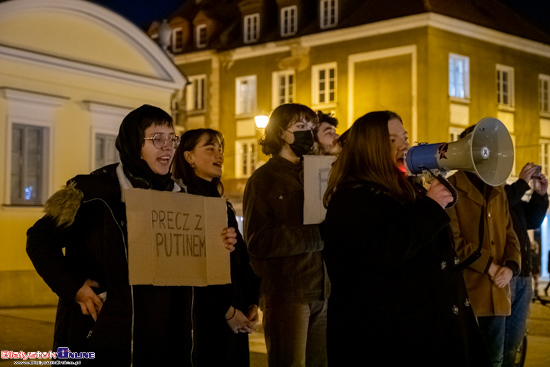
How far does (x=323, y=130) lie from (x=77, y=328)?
2.87 metres

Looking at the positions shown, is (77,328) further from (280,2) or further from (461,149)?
(280,2)

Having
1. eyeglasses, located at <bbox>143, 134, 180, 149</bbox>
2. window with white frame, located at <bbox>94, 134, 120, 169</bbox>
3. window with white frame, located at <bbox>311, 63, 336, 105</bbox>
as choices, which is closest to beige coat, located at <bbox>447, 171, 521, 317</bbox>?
eyeglasses, located at <bbox>143, 134, 180, 149</bbox>

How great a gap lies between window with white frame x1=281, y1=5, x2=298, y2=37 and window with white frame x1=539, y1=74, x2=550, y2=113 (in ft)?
35.4

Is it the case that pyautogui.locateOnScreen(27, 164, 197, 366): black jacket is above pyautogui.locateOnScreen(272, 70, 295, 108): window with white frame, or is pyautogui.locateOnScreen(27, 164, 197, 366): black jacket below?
below

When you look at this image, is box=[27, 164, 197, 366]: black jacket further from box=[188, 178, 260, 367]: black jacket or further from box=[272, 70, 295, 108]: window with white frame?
box=[272, 70, 295, 108]: window with white frame

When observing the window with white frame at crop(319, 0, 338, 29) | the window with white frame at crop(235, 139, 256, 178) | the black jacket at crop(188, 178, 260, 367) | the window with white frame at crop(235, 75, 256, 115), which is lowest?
the black jacket at crop(188, 178, 260, 367)

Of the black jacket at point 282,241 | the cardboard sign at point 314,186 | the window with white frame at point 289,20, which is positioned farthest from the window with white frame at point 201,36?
the cardboard sign at point 314,186

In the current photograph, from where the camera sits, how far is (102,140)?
1956cm

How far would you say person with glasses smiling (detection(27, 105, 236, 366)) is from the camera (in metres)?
4.19

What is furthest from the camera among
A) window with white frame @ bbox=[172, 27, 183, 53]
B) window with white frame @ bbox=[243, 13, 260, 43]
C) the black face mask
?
window with white frame @ bbox=[172, 27, 183, 53]

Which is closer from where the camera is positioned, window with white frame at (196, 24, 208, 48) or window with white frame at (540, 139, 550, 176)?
window with white frame at (540, 139, 550, 176)

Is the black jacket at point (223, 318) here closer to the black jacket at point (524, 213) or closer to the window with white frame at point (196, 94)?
the black jacket at point (524, 213)

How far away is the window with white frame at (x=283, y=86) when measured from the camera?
36.7 meters

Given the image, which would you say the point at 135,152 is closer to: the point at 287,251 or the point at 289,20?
the point at 287,251
